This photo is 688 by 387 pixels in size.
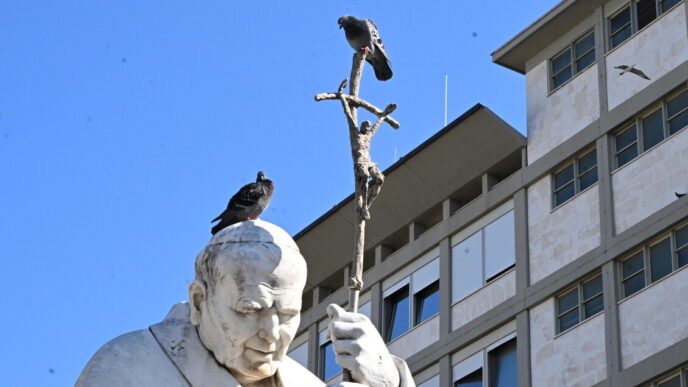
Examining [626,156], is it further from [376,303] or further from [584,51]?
[376,303]

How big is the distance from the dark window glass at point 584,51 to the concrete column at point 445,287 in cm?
637

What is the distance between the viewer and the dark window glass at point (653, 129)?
53875 millimetres

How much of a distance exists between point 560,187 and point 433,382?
6215mm

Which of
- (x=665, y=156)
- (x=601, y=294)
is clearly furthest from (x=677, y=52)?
(x=601, y=294)

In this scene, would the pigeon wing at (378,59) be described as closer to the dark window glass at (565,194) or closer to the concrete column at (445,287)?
the dark window glass at (565,194)

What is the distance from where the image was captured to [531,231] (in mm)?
57906

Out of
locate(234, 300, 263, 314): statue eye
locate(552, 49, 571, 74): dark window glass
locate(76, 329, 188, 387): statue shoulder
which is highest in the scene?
locate(552, 49, 571, 74): dark window glass

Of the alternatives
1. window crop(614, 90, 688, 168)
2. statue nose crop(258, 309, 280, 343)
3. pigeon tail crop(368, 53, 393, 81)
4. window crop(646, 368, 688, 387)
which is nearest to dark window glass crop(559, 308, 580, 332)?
window crop(614, 90, 688, 168)

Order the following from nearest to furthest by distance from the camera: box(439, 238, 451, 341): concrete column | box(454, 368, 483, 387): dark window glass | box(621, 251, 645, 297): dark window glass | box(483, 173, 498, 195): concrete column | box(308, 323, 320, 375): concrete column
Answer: box(621, 251, 645, 297): dark window glass
box(454, 368, 483, 387): dark window glass
box(439, 238, 451, 341): concrete column
box(483, 173, 498, 195): concrete column
box(308, 323, 320, 375): concrete column

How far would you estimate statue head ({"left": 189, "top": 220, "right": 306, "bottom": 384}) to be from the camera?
1227 cm

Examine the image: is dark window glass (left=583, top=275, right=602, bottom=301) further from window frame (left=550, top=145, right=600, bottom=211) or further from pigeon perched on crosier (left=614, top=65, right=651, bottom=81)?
pigeon perched on crosier (left=614, top=65, right=651, bottom=81)

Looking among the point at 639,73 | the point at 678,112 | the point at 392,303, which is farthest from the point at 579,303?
the point at 392,303

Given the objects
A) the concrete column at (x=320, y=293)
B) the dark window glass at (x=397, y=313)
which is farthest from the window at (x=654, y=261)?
the concrete column at (x=320, y=293)

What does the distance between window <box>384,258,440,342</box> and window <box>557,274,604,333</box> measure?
241 inches
